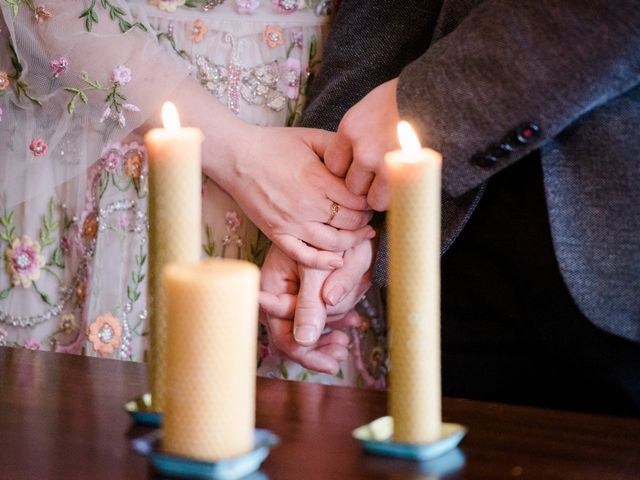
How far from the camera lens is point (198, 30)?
1.22 metres

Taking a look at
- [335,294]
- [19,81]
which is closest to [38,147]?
[19,81]

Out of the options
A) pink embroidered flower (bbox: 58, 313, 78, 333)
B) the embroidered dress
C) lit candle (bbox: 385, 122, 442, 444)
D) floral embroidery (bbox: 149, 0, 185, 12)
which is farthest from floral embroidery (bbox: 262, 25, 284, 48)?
lit candle (bbox: 385, 122, 442, 444)

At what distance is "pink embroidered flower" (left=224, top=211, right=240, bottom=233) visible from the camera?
1.22 m

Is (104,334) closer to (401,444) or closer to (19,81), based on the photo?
(19,81)

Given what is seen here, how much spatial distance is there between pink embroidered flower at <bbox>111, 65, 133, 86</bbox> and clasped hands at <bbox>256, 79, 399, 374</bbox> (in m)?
0.21

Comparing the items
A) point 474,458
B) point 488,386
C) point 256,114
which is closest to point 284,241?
point 256,114

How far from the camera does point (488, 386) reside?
1.20m

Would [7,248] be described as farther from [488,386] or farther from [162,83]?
[488,386]

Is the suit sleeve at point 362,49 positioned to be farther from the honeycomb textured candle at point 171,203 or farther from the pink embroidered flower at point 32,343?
the honeycomb textured candle at point 171,203

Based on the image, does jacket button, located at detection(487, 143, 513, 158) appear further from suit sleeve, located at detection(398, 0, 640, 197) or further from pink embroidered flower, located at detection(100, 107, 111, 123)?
pink embroidered flower, located at detection(100, 107, 111, 123)

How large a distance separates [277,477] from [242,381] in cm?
7

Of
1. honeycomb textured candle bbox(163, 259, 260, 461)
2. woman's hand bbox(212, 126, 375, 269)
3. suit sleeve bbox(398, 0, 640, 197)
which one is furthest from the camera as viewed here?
woman's hand bbox(212, 126, 375, 269)

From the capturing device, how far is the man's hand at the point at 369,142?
1.00 meters

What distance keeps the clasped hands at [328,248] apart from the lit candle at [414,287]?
1.53 ft
